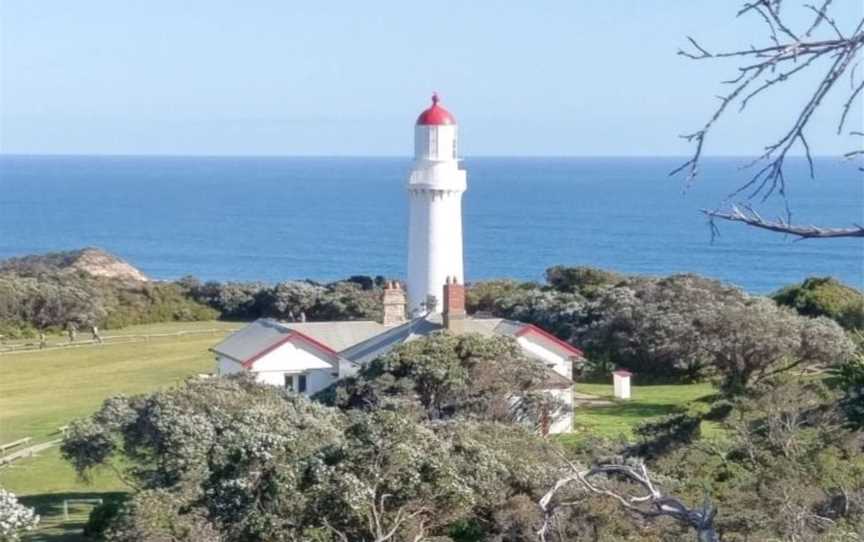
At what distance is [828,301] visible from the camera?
41594 mm

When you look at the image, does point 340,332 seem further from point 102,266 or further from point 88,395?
point 102,266

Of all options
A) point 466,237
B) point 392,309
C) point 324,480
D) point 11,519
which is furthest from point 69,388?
point 466,237

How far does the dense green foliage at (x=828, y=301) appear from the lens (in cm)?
4106

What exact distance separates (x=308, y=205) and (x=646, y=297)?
140506 mm

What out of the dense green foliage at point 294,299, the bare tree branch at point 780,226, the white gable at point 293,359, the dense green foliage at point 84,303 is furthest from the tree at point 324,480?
the dense green foliage at point 84,303

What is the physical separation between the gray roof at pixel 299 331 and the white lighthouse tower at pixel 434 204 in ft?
18.7

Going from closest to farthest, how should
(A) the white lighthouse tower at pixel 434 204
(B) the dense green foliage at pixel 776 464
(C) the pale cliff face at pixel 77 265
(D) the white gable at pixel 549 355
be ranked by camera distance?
1. (B) the dense green foliage at pixel 776 464
2. (D) the white gable at pixel 549 355
3. (A) the white lighthouse tower at pixel 434 204
4. (C) the pale cliff face at pixel 77 265

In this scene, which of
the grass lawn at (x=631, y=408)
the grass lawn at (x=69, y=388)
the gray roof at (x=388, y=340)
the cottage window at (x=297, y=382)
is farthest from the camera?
the cottage window at (x=297, y=382)

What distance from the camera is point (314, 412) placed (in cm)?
2197

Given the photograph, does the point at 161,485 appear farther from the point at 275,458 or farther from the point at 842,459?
the point at 842,459

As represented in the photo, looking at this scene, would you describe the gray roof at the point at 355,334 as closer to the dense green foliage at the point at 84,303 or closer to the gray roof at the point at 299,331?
the gray roof at the point at 299,331

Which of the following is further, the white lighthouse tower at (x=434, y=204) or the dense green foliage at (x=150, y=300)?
the dense green foliage at (x=150, y=300)

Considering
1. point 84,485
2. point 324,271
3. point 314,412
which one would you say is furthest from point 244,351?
point 324,271

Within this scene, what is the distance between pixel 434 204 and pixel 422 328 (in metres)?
10.2
